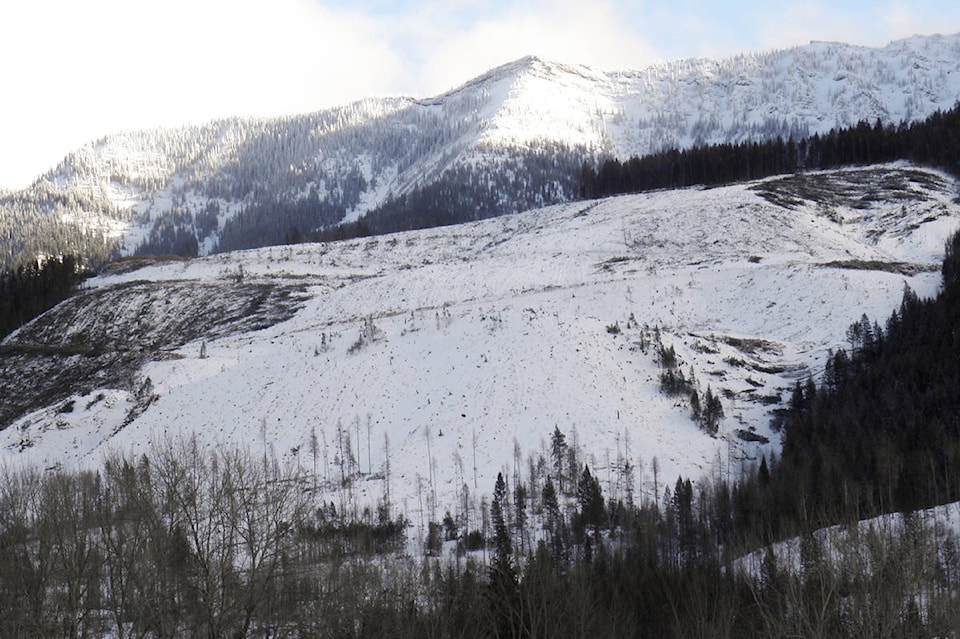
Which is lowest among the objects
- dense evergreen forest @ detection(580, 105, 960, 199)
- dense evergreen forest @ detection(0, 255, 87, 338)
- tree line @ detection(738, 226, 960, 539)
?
tree line @ detection(738, 226, 960, 539)

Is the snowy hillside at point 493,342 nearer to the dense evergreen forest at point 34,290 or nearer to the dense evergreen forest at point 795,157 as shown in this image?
the dense evergreen forest at point 34,290

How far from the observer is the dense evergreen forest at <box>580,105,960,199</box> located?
4633 inches

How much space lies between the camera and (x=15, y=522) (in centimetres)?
2458

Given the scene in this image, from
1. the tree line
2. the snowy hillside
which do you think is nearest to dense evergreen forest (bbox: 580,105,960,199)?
the snowy hillside

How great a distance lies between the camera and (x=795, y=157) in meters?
130

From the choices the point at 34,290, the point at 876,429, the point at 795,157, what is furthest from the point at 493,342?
the point at 795,157

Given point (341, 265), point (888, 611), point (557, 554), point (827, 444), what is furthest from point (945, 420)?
point (341, 265)

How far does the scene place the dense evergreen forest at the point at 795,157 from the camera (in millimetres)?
117688

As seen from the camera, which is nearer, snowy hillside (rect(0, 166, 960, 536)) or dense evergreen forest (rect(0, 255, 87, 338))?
snowy hillside (rect(0, 166, 960, 536))

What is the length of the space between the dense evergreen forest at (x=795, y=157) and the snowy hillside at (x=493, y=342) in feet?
37.0

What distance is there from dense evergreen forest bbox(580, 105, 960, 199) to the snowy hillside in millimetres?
11265

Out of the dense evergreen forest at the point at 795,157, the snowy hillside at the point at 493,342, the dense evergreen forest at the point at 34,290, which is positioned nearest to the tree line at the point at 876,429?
the snowy hillside at the point at 493,342

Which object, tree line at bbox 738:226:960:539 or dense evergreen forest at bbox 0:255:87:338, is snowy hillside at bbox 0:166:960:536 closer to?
tree line at bbox 738:226:960:539

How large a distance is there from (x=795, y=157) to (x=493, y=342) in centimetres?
9199
